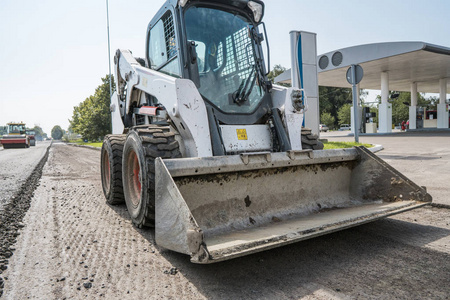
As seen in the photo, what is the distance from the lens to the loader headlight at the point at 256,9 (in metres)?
4.87

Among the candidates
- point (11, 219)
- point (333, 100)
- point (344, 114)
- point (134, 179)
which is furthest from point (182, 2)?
point (333, 100)

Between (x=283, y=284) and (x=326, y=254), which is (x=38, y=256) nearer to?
(x=283, y=284)

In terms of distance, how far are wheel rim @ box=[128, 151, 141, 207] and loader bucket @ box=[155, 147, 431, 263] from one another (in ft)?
4.13

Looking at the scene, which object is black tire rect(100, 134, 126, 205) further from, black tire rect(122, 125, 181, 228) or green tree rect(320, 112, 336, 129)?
green tree rect(320, 112, 336, 129)

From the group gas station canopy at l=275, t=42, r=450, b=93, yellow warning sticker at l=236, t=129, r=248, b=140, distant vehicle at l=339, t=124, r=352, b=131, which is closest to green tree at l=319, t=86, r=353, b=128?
distant vehicle at l=339, t=124, r=352, b=131

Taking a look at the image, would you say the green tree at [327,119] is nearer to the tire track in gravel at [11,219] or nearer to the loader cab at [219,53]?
the tire track in gravel at [11,219]

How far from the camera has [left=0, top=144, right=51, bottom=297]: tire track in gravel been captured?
340cm

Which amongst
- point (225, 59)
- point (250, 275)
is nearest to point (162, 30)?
point (225, 59)

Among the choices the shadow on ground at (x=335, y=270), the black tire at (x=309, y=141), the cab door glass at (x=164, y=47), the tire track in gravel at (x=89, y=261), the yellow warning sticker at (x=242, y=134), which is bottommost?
the shadow on ground at (x=335, y=270)

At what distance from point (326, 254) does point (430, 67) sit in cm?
2620

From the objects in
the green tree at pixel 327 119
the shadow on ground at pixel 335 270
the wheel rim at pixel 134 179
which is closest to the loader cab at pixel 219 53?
the wheel rim at pixel 134 179

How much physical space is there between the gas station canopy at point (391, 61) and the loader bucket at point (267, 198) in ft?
57.3

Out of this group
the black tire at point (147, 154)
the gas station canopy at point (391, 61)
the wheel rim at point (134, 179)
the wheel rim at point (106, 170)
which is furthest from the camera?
the gas station canopy at point (391, 61)

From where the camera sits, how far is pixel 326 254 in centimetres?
326
